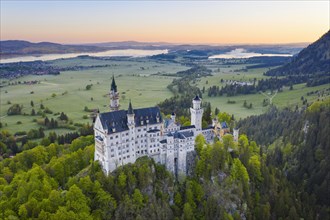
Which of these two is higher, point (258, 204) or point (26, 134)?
point (26, 134)

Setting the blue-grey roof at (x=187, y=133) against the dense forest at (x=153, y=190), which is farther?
the blue-grey roof at (x=187, y=133)

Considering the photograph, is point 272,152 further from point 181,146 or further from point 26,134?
point 26,134

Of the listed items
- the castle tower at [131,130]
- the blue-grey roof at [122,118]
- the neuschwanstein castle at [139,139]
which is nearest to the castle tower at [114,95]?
the neuschwanstein castle at [139,139]

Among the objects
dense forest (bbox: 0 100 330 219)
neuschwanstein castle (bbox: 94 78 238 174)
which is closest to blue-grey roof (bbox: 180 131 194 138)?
neuschwanstein castle (bbox: 94 78 238 174)

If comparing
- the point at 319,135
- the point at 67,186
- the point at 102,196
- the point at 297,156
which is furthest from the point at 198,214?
the point at 319,135

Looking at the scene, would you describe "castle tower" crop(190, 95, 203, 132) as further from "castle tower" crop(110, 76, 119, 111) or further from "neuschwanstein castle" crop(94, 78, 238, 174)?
"castle tower" crop(110, 76, 119, 111)

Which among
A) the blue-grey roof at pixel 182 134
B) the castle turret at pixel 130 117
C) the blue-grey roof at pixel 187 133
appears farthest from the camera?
the blue-grey roof at pixel 187 133

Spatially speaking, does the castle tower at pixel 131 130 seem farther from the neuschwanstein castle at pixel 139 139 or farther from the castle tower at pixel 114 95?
the castle tower at pixel 114 95
